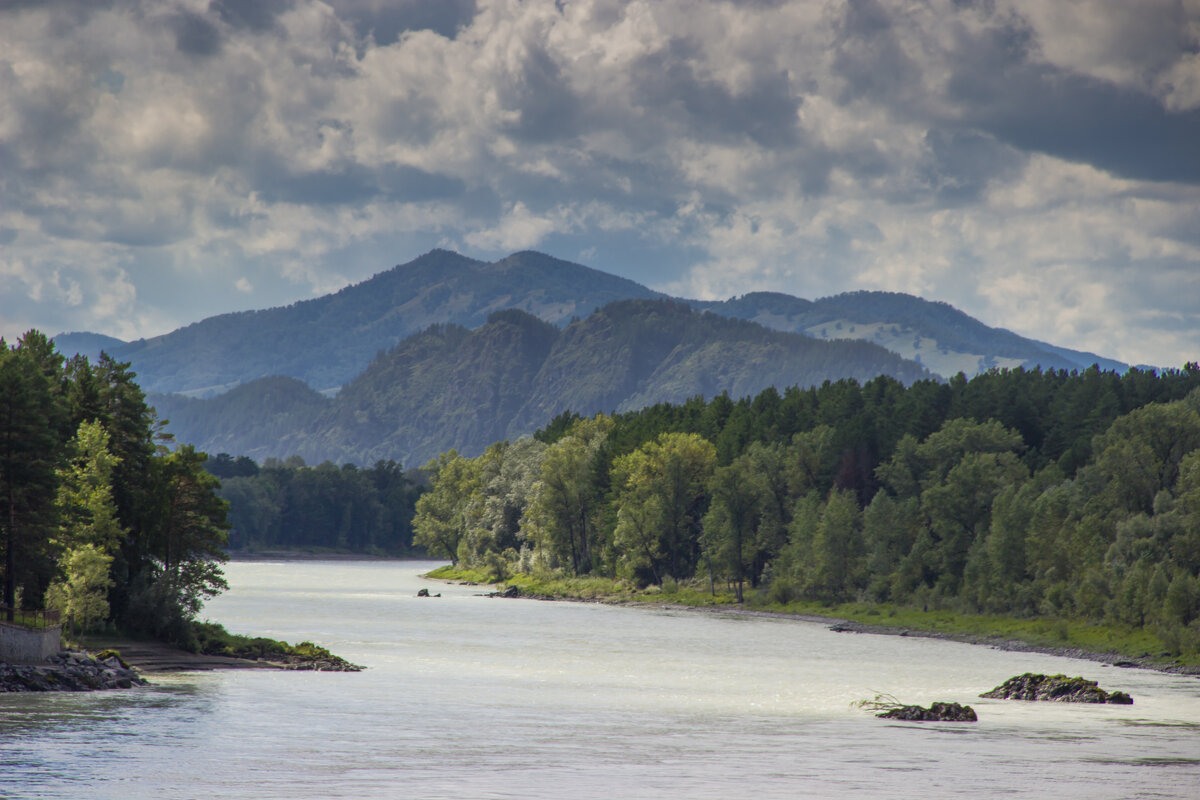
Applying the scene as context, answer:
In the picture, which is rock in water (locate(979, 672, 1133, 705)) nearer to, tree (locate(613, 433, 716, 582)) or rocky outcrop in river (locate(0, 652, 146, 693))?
rocky outcrop in river (locate(0, 652, 146, 693))

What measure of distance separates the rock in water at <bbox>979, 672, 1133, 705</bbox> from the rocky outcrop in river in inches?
1823

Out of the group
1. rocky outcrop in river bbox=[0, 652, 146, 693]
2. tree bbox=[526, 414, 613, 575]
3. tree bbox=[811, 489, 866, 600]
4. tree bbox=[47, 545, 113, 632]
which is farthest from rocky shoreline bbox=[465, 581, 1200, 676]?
tree bbox=[47, 545, 113, 632]

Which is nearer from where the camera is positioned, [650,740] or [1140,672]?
[650,740]

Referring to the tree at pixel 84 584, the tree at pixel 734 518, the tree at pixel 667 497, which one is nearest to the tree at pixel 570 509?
the tree at pixel 667 497

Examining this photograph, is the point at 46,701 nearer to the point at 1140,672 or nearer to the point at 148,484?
the point at 148,484

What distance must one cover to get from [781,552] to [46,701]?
9653cm

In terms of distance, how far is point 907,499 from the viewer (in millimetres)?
133250

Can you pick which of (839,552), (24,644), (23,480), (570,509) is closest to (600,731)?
(24,644)

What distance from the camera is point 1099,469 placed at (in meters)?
112

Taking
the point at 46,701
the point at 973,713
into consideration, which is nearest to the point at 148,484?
the point at 46,701

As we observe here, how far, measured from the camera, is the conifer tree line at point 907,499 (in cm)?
10588

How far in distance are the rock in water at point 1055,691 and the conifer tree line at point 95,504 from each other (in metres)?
47.7

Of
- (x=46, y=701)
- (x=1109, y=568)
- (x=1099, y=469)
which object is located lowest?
(x=46, y=701)

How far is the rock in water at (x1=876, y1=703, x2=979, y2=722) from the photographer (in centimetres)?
6228
